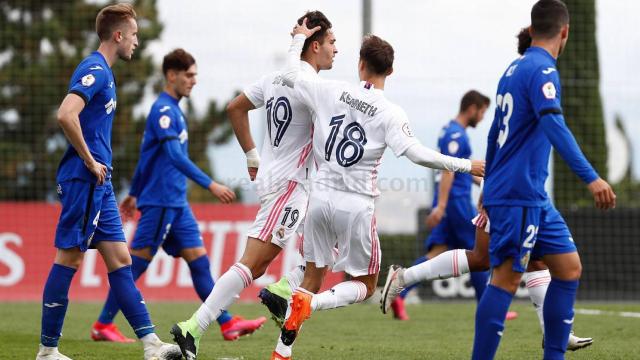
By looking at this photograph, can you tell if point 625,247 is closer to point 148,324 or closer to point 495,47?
point 495,47

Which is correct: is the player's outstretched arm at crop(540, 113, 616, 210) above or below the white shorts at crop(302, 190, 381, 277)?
above

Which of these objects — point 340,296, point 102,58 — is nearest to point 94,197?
point 102,58

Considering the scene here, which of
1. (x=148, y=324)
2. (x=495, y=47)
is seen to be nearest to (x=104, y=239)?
(x=148, y=324)

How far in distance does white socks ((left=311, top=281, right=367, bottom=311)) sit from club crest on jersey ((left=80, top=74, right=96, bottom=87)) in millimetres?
1868

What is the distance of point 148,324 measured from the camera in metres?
6.61

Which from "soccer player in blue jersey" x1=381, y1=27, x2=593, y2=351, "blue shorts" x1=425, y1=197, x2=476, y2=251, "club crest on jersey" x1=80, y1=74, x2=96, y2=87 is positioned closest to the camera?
"club crest on jersey" x1=80, y1=74, x2=96, y2=87

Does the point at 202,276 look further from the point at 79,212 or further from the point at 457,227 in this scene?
the point at 457,227

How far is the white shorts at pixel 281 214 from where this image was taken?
661 centimetres

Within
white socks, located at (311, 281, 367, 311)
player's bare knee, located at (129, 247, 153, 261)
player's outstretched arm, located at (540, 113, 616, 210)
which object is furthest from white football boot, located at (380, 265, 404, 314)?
player's outstretched arm, located at (540, 113, 616, 210)

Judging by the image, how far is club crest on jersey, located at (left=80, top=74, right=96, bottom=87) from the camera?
249 inches

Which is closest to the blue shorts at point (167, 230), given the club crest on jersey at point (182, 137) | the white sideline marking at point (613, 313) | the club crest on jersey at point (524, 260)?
the club crest on jersey at point (182, 137)

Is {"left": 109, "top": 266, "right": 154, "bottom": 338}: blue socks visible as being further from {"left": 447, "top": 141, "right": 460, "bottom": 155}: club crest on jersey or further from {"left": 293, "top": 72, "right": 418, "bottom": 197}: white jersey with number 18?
{"left": 447, "top": 141, "right": 460, "bottom": 155}: club crest on jersey

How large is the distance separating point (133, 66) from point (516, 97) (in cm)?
1939

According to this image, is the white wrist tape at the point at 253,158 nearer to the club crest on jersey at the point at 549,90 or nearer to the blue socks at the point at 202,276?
the blue socks at the point at 202,276
